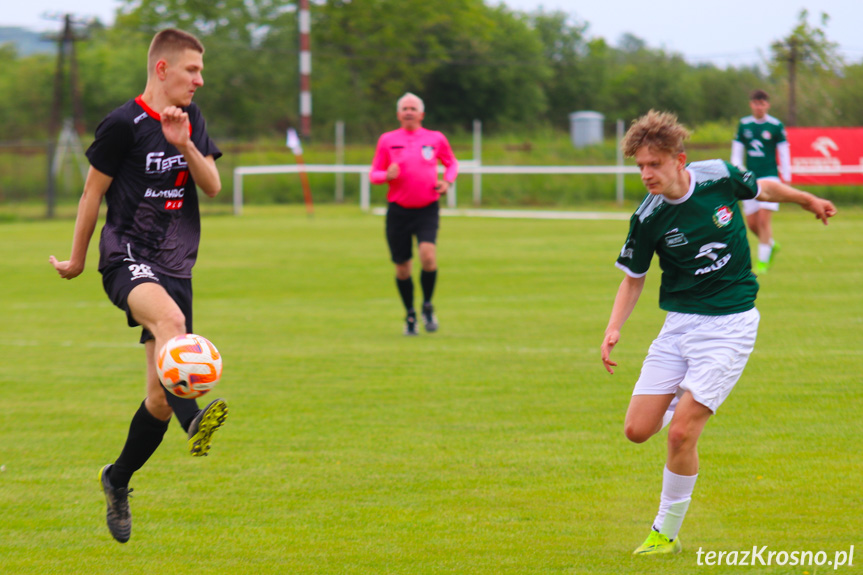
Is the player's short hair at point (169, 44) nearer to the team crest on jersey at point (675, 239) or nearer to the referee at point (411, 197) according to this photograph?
the team crest on jersey at point (675, 239)

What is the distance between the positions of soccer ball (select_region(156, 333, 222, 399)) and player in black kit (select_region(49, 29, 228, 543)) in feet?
0.81

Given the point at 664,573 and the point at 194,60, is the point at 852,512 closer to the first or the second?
the point at 664,573

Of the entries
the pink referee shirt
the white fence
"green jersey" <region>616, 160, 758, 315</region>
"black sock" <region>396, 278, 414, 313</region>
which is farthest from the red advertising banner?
"green jersey" <region>616, 160, 758, 315</region>

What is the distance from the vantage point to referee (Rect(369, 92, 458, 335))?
1051cm

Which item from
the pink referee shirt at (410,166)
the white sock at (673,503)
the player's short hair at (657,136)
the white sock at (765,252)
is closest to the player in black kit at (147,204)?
the player's short hair at (657,136)

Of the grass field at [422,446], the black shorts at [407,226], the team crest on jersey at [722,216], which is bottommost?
the grass field at [422,446]

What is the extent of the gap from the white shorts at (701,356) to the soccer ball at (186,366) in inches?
69.6

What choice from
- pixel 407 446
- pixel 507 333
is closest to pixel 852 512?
pixel 407 446

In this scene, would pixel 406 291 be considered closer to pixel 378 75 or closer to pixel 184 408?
pixel 184 408

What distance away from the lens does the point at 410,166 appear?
34.4 feet

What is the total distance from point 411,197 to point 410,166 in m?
0.30

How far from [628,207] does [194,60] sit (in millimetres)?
27826

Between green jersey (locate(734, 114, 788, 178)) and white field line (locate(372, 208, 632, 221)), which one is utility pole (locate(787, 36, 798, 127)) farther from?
green jersey (locate(734, 114, 788, 178))

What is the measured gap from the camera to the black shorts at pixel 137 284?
4465 millimetres
